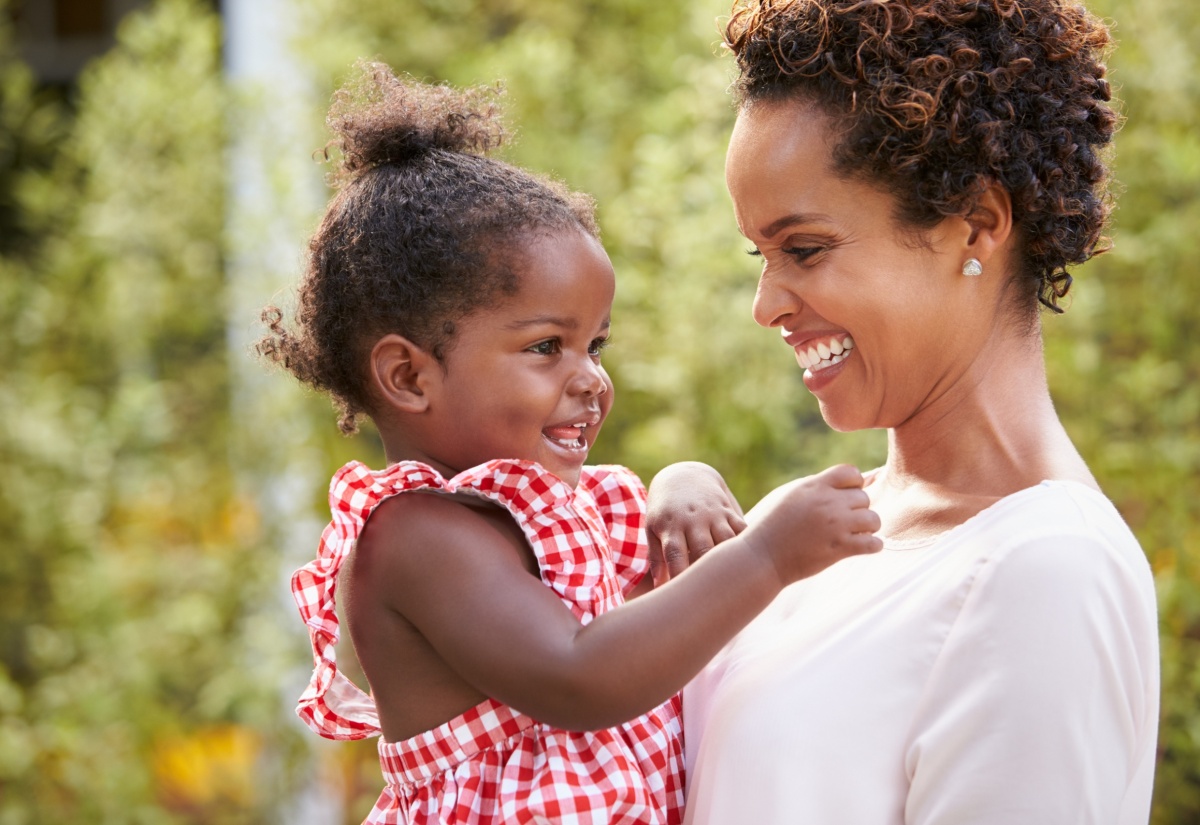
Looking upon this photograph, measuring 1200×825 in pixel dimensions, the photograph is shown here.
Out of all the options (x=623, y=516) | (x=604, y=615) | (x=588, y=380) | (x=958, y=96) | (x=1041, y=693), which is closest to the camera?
(x=1041, y=693)

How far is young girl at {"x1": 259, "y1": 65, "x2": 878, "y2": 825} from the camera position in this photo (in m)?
1.73

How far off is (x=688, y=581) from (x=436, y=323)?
1.78ft

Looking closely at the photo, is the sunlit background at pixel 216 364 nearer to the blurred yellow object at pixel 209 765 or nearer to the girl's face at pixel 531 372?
the blurred yellow object at pixel 209 765

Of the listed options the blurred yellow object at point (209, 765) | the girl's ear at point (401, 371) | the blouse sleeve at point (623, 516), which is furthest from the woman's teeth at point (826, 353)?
the blurred yellow object at point (209, 765)

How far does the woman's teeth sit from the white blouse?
302 mm

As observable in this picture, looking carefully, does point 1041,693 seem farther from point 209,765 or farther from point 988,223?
point 209,765

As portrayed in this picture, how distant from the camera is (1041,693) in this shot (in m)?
1.64

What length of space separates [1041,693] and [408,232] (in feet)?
3.56

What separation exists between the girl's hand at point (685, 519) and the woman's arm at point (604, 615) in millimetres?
336

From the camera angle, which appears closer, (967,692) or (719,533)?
(967,692)

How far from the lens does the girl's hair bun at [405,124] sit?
215cm

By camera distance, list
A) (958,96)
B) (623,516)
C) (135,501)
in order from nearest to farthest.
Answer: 1. (958,96)
2. (623,516)
3. (135,501)

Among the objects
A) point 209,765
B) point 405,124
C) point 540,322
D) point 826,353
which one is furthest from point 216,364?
point 826,353

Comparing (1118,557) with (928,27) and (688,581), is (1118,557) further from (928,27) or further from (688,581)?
(928,27)
